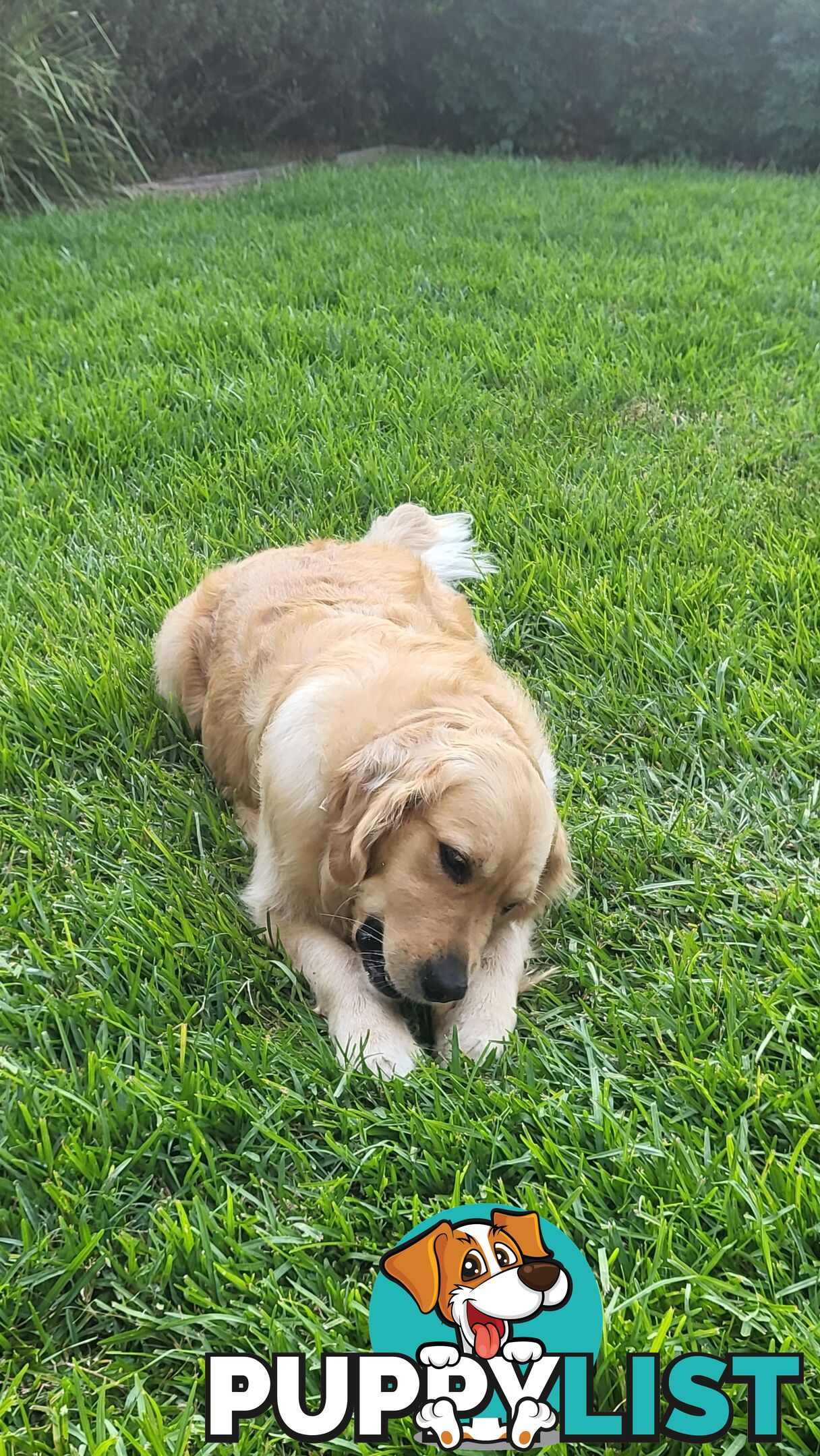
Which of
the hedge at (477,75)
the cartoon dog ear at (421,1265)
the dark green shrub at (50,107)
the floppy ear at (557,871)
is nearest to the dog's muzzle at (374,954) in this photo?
the floppy ear at (557,871)

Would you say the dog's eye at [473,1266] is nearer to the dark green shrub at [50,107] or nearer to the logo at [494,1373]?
the logo at [494,1373]

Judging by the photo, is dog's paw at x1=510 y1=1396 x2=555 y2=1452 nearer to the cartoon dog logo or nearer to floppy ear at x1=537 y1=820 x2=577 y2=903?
the cartoon dog logo

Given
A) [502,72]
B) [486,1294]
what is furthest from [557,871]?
[502,72]

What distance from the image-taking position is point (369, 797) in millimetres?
2180

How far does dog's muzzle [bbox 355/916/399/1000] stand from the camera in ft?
7.22

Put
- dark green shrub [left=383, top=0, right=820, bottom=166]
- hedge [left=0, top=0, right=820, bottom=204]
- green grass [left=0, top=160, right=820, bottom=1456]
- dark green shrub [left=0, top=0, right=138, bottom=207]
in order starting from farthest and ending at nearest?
dark green shrub [left=383, top=0, right=820, bottom=166], hedge [left=0, top=0, right=820, bottom=204], dark green shrub [left=0, top=0, right=138, bottom=207], green grass [left=0, top=160, right=820, bottom=1456]

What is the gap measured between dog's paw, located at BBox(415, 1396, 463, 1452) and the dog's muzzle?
0.82 m

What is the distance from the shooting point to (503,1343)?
4.74 ft

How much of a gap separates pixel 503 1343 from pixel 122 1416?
59 cm

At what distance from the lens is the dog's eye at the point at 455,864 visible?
2.10m

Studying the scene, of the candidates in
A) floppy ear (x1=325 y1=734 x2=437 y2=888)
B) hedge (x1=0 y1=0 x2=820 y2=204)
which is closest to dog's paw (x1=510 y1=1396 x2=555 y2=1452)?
floppy ear (x1=325 y1=734 x2=437 y2=888)

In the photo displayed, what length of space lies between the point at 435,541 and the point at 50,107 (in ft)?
21.7

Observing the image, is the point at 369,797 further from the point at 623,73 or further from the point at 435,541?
the point at 623,73

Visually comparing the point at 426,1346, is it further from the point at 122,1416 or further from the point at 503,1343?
the point at 122,1416
